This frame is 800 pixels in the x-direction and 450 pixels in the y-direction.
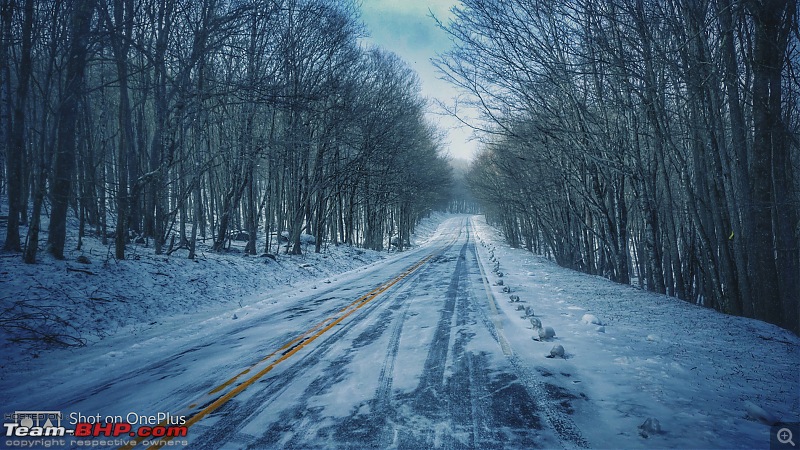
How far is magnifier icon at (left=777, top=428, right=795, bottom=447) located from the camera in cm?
246

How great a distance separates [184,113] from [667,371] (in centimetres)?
1359

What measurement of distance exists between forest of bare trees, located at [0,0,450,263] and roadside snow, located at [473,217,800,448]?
7.50 meters

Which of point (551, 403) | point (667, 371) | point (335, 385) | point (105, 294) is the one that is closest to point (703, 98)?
point (667, 371)

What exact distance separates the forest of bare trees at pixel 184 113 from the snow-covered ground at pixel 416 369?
3241 mm

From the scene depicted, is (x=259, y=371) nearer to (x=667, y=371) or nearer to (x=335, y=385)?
(x=335, y=385)

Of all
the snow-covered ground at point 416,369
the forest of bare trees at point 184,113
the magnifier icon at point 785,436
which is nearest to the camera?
the magnifier icon at point 785,436

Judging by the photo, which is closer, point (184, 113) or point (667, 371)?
point (667, 371)

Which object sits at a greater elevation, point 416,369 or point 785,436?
point 785,436

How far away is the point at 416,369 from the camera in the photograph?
414 centimetres

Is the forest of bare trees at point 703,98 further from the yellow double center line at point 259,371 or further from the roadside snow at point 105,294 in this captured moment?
the roadside snow at point 105,294

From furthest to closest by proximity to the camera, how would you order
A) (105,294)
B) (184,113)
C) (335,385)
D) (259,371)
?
(184,113) → (105,294) → (259,371) → (335,385)

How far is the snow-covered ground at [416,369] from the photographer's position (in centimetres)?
284

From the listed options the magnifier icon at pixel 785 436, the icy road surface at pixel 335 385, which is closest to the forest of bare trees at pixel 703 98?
the magnifier icon at pixel 785 436

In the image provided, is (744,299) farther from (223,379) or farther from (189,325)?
(189,325)
